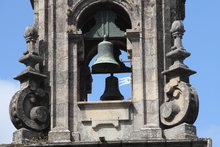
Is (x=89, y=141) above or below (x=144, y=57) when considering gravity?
below

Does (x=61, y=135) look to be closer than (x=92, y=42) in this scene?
Yes

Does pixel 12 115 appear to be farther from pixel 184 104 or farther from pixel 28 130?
pixel 184 104

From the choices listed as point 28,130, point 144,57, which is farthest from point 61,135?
point 144,57

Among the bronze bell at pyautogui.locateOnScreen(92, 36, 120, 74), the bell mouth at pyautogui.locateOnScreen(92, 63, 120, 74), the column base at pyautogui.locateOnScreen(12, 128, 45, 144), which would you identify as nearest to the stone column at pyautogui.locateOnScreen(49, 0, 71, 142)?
the column base at pyautogui.locateOnScreen(12, 128, 45, 144)

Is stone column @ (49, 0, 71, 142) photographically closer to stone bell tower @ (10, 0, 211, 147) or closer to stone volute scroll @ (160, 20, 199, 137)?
stone bell tower @ (10, 0, 211, 147)

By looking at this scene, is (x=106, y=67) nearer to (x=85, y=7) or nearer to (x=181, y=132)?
(x=85, y=7)

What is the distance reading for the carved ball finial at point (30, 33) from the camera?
1767 inches

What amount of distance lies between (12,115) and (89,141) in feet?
9.77

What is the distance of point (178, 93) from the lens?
4397 cm

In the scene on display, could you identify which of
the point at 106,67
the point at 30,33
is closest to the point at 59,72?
the point at 30,33

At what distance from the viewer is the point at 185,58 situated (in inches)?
1748

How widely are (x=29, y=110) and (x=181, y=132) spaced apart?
17.1 feet

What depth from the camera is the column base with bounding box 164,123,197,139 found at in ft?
141

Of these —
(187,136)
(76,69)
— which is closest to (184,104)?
(187,136)
